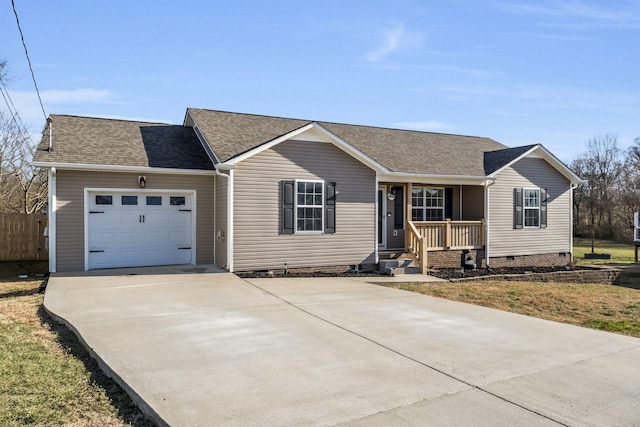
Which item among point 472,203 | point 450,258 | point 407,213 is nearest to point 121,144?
point 407,213

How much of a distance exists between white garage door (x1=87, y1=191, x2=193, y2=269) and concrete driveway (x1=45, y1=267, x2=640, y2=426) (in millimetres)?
3113

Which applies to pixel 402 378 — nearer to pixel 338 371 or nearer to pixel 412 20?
pixel 338 371

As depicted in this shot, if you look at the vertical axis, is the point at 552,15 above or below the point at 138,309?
above

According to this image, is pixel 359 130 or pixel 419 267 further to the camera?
pixel 359 130

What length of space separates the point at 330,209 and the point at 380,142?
515 centimetres

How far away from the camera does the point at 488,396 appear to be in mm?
4047

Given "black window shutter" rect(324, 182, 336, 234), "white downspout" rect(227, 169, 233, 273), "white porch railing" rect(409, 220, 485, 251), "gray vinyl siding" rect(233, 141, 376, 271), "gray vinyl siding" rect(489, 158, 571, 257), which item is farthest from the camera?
"gray vinyl siding" rect(489, 158, 571, 257)

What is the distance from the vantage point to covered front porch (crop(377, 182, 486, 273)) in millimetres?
14266

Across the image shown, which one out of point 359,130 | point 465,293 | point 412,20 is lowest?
point 465,293

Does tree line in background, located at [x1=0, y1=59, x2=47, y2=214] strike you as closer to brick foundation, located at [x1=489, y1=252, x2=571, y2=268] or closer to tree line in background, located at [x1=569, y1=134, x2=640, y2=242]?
brick foundation, located at [x1=489, y1=252, x2=571, y2=268]

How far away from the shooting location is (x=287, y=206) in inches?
472

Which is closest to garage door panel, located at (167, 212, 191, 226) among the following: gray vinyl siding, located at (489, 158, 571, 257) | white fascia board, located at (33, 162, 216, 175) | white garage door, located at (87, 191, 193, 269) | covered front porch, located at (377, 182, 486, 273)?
white garage door, located at (87, 191, 193, 269)

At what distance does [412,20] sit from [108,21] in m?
7.90

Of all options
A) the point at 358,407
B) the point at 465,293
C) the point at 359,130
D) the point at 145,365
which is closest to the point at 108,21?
the point at 359,130
